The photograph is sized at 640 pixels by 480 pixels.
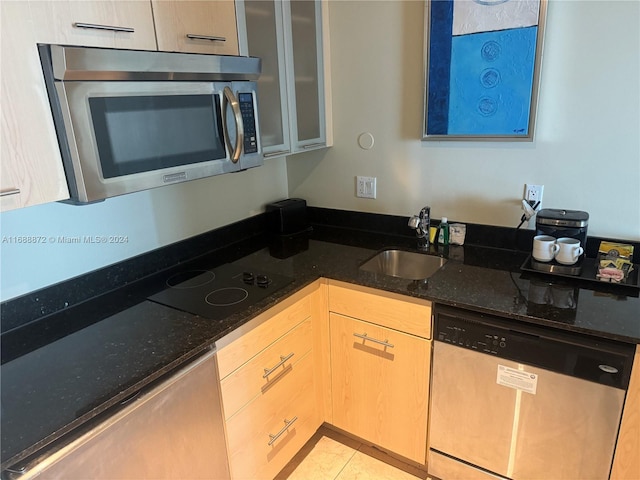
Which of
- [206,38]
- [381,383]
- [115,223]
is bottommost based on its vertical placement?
[381,383]

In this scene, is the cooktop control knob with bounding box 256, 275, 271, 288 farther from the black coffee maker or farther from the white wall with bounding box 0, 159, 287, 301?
the black coffee maker

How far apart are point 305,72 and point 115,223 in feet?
3.37

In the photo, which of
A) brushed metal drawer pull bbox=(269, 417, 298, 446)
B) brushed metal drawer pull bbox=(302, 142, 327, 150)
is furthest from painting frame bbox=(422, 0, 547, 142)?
brushed metal drawer pull bbox=(269, 417, 298, 446)

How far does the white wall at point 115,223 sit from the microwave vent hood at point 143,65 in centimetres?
54

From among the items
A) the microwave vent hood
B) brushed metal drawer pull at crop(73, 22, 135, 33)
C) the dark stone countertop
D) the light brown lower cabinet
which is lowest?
the light brown lower cabinet

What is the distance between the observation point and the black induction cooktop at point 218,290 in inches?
58.1

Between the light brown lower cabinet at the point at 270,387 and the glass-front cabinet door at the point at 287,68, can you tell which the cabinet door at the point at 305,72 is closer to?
the glass-front cabinet door at the point at 287,68

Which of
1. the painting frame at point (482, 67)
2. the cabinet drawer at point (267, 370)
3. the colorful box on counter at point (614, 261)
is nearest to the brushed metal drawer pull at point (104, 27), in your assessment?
the cabinet drawer at point (267, 370)

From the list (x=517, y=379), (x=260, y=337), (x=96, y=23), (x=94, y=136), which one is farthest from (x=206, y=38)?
(x=517, y=379)

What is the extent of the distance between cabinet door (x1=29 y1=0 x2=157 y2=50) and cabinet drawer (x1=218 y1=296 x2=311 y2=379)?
906mm

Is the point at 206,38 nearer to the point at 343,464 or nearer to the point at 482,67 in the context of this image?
the point at 482,67

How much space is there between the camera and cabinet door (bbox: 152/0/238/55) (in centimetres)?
128

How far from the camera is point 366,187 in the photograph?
A: 2193 mm

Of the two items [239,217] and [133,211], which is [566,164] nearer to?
[239,217]
